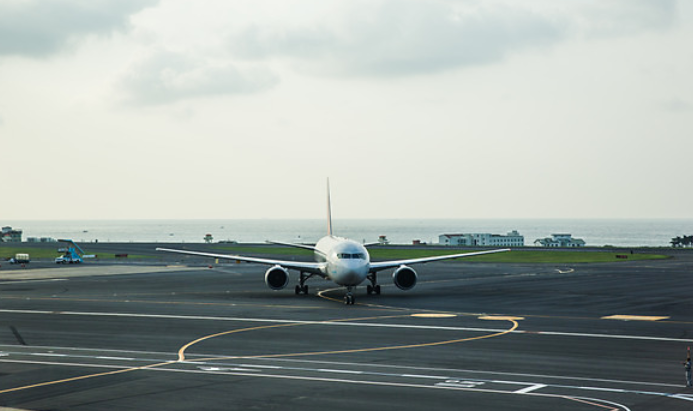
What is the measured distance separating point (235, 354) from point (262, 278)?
48977 millimetres

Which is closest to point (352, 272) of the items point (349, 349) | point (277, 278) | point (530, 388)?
point (277, 278)

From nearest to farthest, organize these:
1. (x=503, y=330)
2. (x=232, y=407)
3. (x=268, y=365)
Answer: (x=232, y=407), (x=268, y=365), (x=503, y=330)

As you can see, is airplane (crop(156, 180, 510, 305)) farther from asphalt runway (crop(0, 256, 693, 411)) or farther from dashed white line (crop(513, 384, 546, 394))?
dashed white line (crop(513, 384, 546, 394))

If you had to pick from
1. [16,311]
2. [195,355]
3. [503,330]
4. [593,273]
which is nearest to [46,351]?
[195,355]

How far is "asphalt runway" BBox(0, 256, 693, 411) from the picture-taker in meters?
20.1

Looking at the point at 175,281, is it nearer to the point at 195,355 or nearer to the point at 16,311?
the point at 16,311

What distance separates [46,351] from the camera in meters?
28.7

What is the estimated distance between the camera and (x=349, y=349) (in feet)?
A: 95.1

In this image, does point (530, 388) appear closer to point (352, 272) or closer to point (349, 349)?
point (349, 349)

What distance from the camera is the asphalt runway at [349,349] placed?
792 inches

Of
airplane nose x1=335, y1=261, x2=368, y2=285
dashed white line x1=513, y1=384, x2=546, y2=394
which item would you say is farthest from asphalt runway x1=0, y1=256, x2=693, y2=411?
airplane nose x1=335, y1=261, x2=368, y2=285

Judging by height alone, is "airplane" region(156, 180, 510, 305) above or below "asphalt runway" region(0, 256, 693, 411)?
above

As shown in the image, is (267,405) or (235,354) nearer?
(267,405)

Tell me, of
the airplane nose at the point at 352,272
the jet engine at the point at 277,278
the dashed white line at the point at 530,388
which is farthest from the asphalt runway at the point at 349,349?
the airplane nose at the point at 352,272
